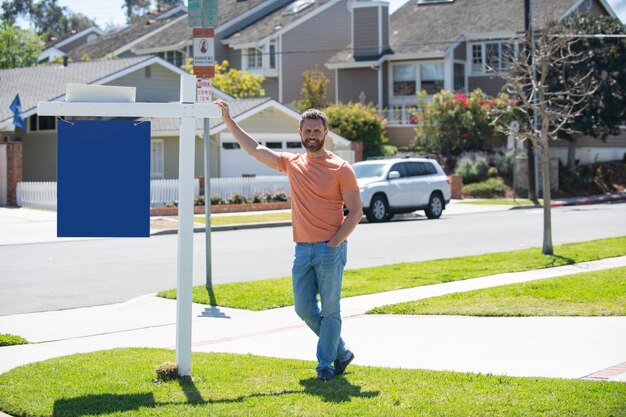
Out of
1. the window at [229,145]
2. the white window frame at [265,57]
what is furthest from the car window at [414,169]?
the white window frame at [265,57]

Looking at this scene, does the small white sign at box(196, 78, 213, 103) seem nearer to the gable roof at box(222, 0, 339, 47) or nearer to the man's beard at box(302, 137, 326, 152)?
the man's beard at box(302, 137, 326, 152)

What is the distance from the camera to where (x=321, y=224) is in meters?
7.01

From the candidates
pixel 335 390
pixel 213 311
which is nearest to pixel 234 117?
pixel 213 311

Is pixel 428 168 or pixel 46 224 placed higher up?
pixel 428 168

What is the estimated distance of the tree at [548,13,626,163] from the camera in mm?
40547

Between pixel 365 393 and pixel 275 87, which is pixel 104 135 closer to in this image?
pixel 365 393

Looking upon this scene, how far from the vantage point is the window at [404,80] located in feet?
166

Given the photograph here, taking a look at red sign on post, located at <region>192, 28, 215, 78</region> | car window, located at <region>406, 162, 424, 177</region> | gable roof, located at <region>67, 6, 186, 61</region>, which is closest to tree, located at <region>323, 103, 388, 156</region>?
car window, located at <region>406, 162, 424, 177</region>

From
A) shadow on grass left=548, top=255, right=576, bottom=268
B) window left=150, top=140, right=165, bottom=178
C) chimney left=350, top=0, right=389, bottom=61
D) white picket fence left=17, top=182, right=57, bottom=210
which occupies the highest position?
chimney left=350, top=0, right=389, bottom=61

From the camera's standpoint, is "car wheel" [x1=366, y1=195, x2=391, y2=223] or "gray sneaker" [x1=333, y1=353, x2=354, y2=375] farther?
"car wheel" [x1=366, y1=195, x2=391, y2=223]

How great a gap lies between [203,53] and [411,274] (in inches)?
184

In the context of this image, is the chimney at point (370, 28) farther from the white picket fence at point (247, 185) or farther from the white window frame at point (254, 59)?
the white picket fence at point (247, 185)

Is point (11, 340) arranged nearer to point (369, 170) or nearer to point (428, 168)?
point (369, 170)

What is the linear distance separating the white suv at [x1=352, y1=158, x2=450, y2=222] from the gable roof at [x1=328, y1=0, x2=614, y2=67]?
20.1 metres
